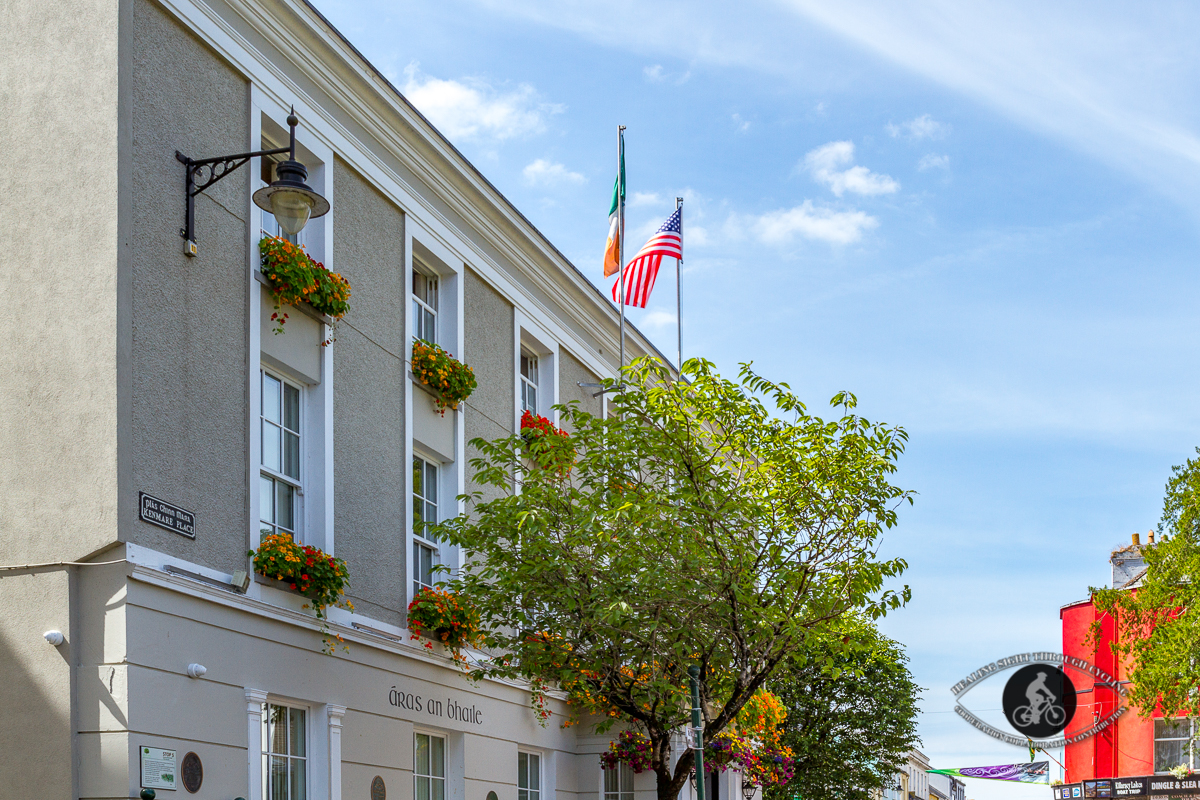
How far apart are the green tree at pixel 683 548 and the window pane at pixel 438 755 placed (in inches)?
53.9

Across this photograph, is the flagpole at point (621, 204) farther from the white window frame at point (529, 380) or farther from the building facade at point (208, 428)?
the building facade at point (208, 428)

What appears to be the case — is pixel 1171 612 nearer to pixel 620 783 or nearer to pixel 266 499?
pixel 620 783

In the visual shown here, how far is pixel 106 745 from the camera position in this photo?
1145 cm

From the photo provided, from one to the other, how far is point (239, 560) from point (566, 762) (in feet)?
31.6

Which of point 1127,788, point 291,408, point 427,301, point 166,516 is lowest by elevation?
point 1127,788

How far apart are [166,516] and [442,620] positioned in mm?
5520

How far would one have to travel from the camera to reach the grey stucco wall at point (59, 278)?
12.0 metres

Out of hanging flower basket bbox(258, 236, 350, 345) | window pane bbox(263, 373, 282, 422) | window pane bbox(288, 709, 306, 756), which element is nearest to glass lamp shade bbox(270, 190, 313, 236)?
hanging flower basket bbox(258, 236, 350, 345)

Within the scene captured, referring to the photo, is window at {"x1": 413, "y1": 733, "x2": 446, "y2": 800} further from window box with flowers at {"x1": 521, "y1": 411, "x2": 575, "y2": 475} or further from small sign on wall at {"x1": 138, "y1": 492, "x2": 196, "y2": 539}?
small sign on wall at {"x1": 138, "y1": 492, "x2": 196, "y2": 539}

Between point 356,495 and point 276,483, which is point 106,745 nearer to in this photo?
point 276,483

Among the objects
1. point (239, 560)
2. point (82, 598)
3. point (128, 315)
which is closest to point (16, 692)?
point (82, 598)

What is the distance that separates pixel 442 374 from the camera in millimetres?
18375

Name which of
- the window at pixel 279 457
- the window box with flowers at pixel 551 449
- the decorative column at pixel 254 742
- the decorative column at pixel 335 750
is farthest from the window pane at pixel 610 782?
the decorative column at pixel 254 742

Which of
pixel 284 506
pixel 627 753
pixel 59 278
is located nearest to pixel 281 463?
pixel 284 506
